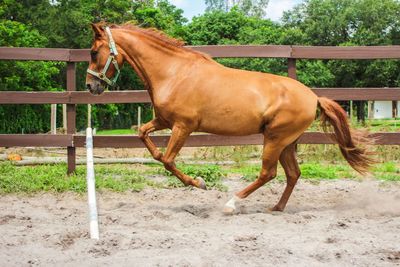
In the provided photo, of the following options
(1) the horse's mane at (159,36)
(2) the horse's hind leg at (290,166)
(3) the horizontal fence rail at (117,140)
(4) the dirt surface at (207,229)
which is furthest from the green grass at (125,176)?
(1) the horse's mane at (159,36)

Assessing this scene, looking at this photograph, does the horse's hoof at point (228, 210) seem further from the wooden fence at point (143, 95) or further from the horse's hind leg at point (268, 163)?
the wooden fence at point (143, 95)

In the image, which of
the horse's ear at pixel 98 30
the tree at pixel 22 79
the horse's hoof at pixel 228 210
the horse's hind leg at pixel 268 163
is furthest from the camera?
the tree at pixel 22 79

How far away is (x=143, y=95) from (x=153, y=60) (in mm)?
1819

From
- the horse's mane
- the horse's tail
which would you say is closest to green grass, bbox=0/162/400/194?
the horse's tail

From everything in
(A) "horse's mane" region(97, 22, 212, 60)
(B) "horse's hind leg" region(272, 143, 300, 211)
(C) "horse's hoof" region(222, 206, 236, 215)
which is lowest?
(C) "horse's hoof" region(222, 206, 236, 215)

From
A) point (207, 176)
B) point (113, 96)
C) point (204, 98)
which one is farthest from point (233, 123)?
point (113, 96)

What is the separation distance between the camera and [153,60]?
5.82 metres

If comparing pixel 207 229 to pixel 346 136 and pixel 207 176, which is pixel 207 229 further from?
pixel 207 176

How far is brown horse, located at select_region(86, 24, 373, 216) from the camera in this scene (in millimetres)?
5609

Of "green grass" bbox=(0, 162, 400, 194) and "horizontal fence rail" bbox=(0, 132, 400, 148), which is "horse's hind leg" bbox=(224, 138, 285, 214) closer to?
"green grass" bbox=(0, 162, 400, 194)

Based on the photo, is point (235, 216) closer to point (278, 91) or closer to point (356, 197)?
point (278, 91)

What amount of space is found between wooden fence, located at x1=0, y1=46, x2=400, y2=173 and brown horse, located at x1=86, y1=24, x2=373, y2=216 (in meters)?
1.77

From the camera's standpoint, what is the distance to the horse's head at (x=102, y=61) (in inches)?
224

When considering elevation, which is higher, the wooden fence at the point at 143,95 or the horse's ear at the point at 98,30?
the horse's ear at the point at 98,30
